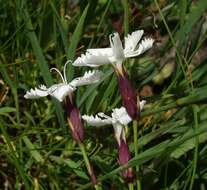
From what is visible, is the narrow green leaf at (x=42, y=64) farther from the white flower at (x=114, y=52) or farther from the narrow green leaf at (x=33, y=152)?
the white flower at (x=114, y=52)

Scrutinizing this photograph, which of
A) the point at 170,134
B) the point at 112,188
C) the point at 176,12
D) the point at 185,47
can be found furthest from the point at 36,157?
the point at 176,12

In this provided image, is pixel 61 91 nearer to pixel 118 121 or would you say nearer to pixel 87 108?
pixel 118 121

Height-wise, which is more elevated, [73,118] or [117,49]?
[117,49]

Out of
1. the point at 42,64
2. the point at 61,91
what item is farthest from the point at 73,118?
the point at 42,64

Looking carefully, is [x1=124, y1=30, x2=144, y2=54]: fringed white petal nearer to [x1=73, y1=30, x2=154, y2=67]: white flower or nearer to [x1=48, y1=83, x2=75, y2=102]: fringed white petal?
[x1=73, y1=30, x2=154, y2=67]: white flower

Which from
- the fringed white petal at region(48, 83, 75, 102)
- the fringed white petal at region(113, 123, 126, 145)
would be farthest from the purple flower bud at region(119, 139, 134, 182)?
the fringed white petal at region(48, 83, 75, 102)

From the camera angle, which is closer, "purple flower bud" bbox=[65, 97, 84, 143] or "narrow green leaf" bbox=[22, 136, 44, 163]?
"purple flower bud" bbox=[65, 97, 84, 143]

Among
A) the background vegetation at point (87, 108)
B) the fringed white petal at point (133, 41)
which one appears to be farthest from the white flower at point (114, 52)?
the background vegetation at point (87, 108)

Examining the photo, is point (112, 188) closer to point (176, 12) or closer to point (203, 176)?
point (203, 176)
